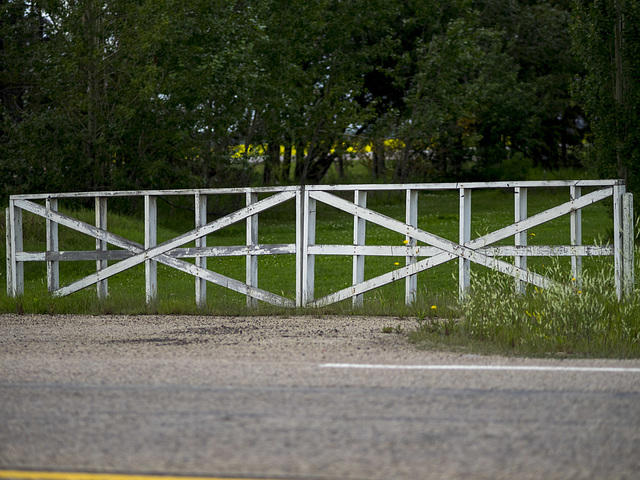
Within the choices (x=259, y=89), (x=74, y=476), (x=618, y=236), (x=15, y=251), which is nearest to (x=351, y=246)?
(x=618, y=236)

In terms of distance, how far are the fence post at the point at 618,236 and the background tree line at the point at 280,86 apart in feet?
25.5

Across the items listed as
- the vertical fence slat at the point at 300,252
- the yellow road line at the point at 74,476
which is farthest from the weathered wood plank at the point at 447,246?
the yellow road line at the point at 74,476

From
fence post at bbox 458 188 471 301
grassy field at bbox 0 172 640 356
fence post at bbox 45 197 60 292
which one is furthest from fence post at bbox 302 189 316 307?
fence post at bbox 45 197 60 292

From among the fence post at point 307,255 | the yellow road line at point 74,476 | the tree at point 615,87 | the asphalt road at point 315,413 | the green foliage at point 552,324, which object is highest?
the tree at point 615,87

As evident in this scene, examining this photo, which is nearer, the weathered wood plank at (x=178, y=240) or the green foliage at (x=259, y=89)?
the weathered wood plank at (x=178, y=240)

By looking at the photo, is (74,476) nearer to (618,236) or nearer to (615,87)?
(618,236)

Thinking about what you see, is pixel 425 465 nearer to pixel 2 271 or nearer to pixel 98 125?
pixel 2 271

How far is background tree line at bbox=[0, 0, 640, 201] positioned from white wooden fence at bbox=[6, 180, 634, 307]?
791 centimetres

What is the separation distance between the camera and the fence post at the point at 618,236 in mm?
10539

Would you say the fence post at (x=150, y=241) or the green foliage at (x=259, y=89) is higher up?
the green foliage at (x=259, y=89)

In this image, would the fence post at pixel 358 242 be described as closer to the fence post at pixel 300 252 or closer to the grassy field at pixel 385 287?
the grassy field at pixel 385 287

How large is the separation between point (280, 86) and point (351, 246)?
19.8m

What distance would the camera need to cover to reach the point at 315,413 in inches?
213

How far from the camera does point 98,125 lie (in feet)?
76.7
